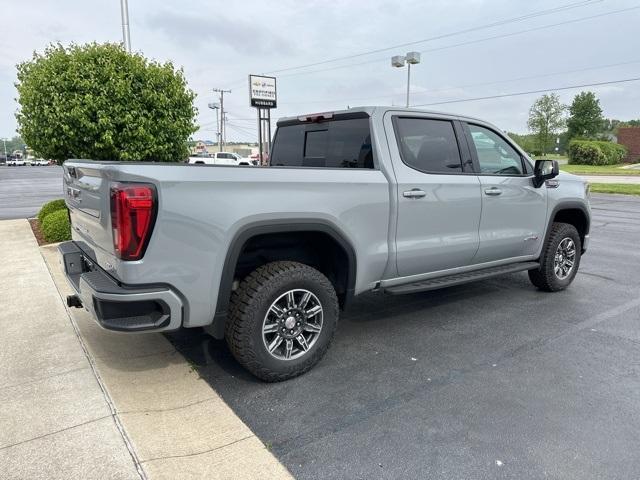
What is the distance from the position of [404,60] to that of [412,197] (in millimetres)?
24617

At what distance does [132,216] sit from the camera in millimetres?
2514

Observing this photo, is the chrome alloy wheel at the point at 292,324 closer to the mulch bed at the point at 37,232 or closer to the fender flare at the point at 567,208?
the fender flare at the point at 567,208

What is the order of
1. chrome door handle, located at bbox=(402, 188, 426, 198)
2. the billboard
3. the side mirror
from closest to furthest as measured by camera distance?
chrome door handle, located at bbox=(402, 188, 426, 198) < the side mirror < the billboard

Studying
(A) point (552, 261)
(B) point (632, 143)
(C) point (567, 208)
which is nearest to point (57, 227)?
(A) point (552, 261)

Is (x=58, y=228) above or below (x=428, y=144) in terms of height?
below

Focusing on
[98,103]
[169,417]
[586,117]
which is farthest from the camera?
[586,117]

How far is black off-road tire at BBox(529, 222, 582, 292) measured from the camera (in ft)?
16.6

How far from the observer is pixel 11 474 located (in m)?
2.29

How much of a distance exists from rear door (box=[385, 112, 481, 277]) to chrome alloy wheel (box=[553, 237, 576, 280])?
1.59 metres

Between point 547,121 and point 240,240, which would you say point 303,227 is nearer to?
point 240,240

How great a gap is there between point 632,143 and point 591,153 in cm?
961

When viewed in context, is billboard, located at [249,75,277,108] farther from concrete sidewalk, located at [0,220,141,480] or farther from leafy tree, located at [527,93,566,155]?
leafy tree, located at [527,93,566,155]

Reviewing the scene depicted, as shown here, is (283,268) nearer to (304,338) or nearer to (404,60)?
(304,338)

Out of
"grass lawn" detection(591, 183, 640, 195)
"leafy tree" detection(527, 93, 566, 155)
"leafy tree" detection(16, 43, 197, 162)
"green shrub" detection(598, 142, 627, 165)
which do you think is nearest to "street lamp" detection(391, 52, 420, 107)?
Answer: "grass lawn" detection(591, 183, 640, 195)
